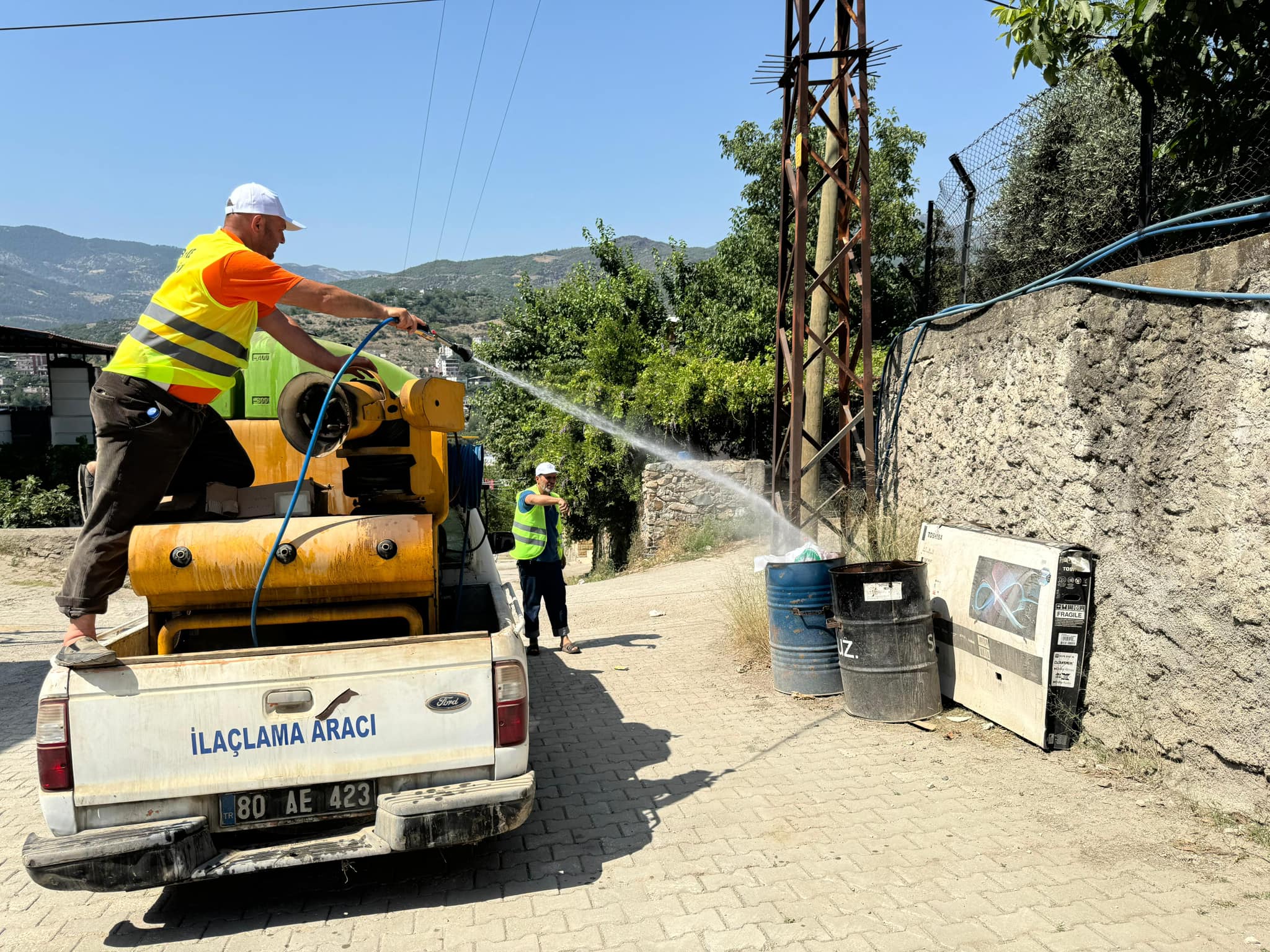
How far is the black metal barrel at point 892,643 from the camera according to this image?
5.80m

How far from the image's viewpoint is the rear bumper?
3.34 metres

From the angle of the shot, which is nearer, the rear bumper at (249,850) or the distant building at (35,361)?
the rear bumper at (249,850)

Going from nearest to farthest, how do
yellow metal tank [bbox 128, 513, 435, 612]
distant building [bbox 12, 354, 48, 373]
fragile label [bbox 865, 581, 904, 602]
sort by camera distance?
yellow metal tank [bbox 128, 513, 435, 612]
fragile label [bbox 865, 581, 904, 602]
distant building [bbox 12, 354, 48, 373]

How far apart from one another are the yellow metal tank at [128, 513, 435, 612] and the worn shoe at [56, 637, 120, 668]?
0.28 m

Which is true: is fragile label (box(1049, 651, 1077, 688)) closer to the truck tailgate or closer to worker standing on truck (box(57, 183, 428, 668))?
the truck tailgate

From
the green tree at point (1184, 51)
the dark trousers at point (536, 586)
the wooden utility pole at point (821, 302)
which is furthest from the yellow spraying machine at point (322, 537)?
the wooden utility pole at point (821, 302)

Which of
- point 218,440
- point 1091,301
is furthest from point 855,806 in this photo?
point 218,440

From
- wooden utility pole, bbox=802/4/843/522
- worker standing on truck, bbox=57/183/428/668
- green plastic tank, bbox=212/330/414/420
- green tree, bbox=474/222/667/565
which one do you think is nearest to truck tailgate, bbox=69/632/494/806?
worker standing on truck, bbox=57/183/428/668

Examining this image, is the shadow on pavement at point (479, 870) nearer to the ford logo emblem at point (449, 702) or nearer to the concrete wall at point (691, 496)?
the ford logo emblem at point (449, 702)

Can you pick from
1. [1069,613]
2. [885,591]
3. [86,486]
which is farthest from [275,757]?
[1069,613]

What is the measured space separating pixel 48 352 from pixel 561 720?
21987 millimetres

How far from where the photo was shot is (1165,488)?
183 inches

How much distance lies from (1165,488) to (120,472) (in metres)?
4.91

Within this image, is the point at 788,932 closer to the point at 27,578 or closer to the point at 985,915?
the point at 985,915
